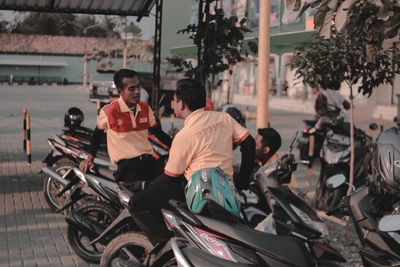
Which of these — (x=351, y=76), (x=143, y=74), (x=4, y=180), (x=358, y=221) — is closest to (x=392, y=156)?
(x=358, y=221)

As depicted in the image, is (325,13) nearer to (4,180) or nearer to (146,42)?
(4,180)

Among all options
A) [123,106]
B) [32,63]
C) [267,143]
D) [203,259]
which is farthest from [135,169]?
[32,63]

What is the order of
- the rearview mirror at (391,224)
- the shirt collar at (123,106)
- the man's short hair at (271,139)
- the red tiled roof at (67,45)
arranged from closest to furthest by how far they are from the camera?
the rearview mirror at (391,224), the man's short hair at (271,139), the shirt collar at (123,106), the red tiled roof at (67,45)

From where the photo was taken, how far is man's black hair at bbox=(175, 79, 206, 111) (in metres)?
3.75

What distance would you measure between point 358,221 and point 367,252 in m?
0.27

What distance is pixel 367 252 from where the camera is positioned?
114 inches

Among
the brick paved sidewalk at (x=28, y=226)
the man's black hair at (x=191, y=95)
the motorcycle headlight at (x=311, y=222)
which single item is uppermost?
the man's black hair at (x=191, y=95)

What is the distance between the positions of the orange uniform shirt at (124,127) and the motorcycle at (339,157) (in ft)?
8.25

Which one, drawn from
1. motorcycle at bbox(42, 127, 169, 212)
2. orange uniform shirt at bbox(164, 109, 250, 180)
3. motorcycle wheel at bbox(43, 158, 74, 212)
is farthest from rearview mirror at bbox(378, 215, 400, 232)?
motorcycle wheel at bbox(43, 158, 74, 212)

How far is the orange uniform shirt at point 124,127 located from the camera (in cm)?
529

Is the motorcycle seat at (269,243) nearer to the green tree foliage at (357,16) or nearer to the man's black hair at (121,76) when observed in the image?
the green tree foliage at (357,16)

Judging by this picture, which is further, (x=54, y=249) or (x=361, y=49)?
(x=361, y=49)

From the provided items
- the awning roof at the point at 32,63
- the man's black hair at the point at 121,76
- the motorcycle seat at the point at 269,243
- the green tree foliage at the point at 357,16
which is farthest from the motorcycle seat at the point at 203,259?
the awning roof at the point at 32,63

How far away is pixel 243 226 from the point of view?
9.89ft
